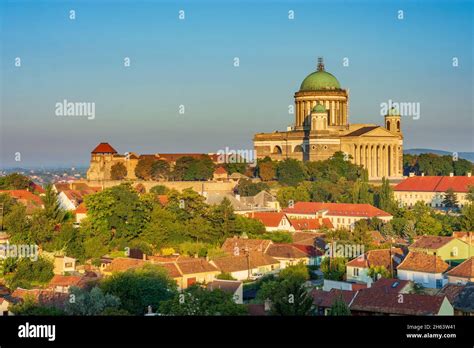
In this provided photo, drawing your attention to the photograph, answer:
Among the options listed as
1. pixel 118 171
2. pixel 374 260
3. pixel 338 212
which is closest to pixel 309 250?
pixel 374 260

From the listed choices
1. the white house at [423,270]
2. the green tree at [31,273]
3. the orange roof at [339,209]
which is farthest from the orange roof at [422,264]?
the orange roof at [339,209]

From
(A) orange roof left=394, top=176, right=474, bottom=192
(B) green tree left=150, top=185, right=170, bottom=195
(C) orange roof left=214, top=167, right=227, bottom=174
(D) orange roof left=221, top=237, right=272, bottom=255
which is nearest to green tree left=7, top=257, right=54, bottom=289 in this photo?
(D) orange roof left=221, top=237, right=272, bottom=255

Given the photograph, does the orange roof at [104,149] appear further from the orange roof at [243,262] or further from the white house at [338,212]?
the orange roof at [243,262]

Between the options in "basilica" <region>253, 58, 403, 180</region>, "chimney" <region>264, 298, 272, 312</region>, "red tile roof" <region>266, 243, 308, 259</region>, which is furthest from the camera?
"basilica" <region>253, 58, 403, 180</region>

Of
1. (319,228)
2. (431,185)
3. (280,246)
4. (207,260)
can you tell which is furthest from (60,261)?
(431,185)

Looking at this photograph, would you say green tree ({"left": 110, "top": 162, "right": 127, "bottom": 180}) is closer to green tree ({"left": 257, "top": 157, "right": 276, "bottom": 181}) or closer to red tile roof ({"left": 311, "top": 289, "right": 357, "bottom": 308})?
green tree ({"left": 257, "top": 157, "right": 276, "bottom": 181})
